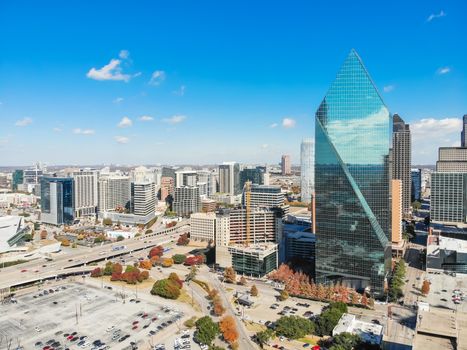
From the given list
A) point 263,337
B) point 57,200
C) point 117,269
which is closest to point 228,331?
point 263,337

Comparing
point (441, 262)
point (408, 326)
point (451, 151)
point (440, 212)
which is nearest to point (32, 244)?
point (408, 326)

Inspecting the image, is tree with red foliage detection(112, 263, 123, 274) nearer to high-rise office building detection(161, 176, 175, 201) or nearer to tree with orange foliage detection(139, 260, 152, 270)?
tree with orange foliage detection(139, 260, 152, 270)

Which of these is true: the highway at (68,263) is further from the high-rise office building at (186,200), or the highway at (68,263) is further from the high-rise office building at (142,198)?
the high-rise office building at (186,200)

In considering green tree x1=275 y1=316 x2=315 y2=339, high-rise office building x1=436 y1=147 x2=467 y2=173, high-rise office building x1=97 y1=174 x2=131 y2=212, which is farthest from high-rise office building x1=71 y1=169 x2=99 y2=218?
high-rise office building x1=436 y1=147 x2=467 y2=173

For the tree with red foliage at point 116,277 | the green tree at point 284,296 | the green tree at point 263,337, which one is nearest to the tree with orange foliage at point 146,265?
the tree with red foliage at point 116,277

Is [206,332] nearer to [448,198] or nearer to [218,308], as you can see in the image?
[218,308]
